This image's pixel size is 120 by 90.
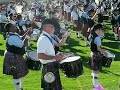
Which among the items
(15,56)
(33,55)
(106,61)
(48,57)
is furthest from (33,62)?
(106,61)

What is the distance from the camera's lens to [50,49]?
5992 millimetres

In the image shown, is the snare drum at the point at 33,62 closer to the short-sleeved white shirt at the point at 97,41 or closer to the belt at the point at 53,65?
the belt at the point at 53,65

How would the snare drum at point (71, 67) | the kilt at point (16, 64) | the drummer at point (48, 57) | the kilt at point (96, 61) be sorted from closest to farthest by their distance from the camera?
the drummer at point (48, 57) → the snare drum at point (71, 67) → the kilt at point (16, 64) → the kilt at point (96, 61)

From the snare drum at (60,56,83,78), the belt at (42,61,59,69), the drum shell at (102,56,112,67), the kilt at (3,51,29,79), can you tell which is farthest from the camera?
the drum shell at (102,56,112,67)

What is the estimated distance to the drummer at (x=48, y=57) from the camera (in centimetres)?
594

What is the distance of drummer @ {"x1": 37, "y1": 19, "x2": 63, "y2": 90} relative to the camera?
5938 mm

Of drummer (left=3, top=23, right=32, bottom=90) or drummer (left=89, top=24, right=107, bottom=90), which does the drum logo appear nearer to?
drummer (left=3, top=23, right=32, bottom=90)

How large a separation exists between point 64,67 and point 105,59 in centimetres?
190

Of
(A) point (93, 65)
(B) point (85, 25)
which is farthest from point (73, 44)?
(A) point (93, 65)

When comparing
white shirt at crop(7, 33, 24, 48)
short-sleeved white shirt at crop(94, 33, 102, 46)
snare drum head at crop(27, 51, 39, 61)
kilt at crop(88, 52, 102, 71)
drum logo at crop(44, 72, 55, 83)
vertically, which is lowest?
kilt at crop(88, 52, 102, 71)

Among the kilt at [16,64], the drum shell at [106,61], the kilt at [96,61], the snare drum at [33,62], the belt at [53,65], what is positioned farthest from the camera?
the kilt at [96,61]

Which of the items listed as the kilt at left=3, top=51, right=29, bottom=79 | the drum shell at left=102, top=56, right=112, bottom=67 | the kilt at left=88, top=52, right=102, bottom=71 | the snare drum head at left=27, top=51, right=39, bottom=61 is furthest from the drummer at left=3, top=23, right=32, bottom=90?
the drum shell at left=102, top=56, right=112, bottom=67

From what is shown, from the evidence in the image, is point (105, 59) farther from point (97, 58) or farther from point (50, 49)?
point (50, 49)

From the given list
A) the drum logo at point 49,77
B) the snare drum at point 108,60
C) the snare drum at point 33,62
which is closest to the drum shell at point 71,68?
the drum logo at point 49,77
